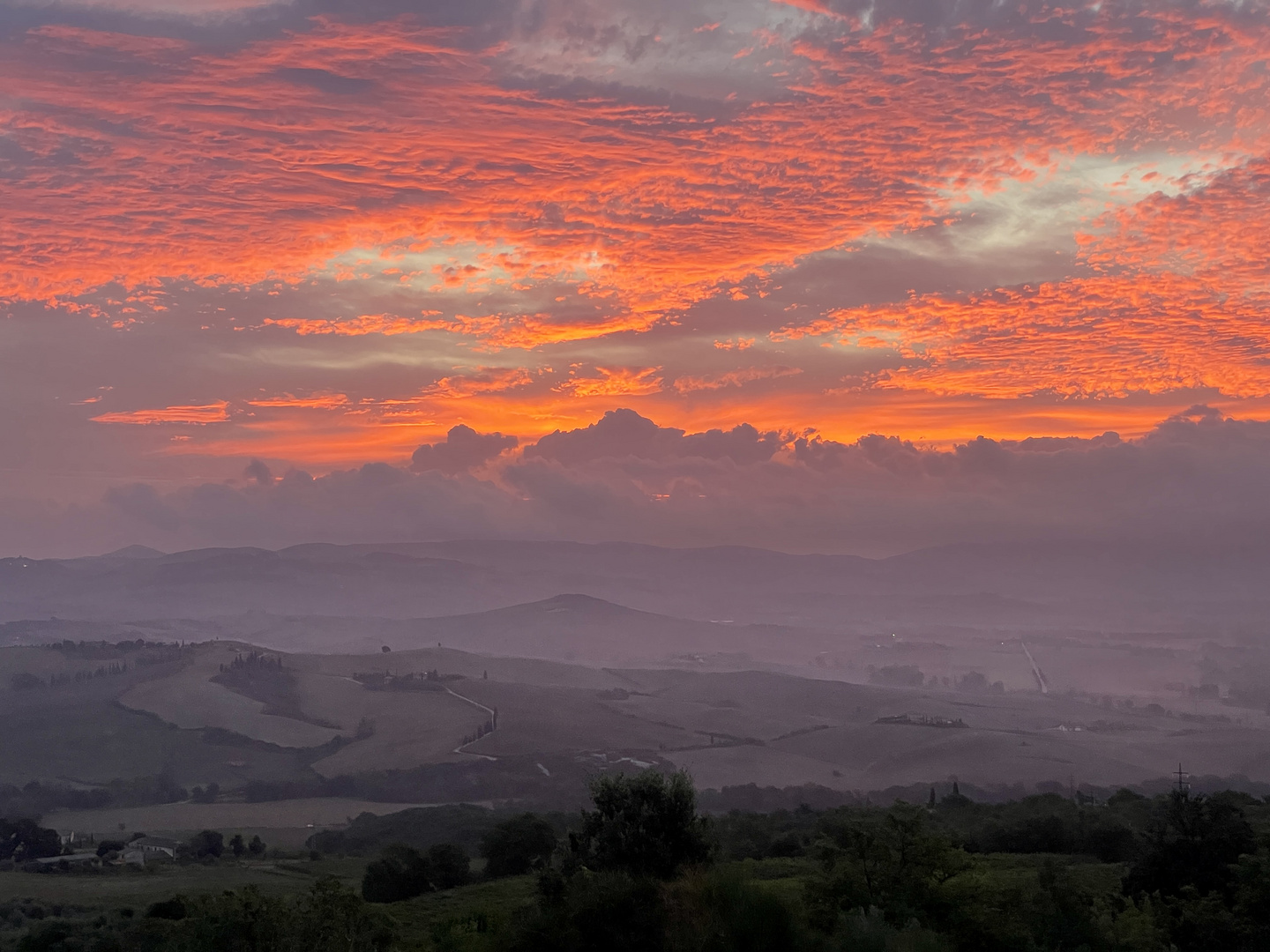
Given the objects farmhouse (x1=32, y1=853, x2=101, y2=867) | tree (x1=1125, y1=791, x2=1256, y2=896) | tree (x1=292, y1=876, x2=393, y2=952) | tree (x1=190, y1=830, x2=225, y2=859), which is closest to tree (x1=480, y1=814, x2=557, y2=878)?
tree (x1=292, y1=876, x2=393, y2=952)

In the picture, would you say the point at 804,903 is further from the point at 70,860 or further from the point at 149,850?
the point at 149,850

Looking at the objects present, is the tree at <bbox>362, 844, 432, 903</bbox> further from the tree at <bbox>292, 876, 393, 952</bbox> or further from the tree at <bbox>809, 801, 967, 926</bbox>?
the tree at <bbox>809, 801, 967, 926</bbox>

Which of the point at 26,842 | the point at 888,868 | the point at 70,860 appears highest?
→ the point at 888,868

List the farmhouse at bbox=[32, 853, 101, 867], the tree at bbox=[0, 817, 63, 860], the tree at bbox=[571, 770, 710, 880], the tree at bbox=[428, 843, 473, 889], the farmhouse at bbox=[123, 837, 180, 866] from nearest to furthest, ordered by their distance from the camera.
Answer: the tree at bbox=[571, 770, 710, 880], the tree at bbox=[428, 843, 473, 889], the farmhouse at bbox=[32, 853, 101, 867], the farmhouse at bbox=[123, 837, 180, 866], the tree at bbox=[0, 817, 63, 860]

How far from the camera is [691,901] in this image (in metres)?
33.7

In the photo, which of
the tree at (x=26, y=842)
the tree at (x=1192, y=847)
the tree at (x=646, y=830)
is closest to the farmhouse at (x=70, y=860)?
the tree at (x=26, y=842)

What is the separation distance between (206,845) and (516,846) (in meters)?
88.2

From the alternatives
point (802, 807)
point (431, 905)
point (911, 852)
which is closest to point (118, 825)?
point (802, 807)

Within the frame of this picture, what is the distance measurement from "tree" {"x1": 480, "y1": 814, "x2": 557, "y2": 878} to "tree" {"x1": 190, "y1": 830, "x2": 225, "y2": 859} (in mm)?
70600

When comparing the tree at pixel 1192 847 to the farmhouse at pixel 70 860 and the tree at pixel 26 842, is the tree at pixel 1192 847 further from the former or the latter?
the tree at pixel 26 842

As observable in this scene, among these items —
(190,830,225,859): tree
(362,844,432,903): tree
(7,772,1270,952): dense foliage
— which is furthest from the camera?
(190,830,225,859): tree

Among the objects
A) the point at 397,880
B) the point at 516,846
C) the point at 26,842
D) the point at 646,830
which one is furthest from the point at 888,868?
the point at 26,842

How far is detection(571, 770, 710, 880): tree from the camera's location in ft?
152

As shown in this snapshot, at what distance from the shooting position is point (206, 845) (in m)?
148
